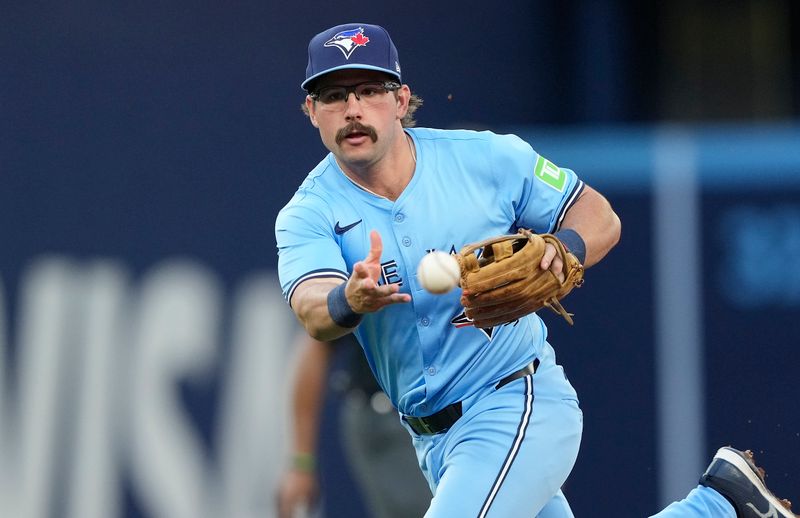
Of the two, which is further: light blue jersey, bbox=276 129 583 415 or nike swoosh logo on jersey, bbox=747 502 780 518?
nike swoosh logo on jersey, bbox=747 502 780 518

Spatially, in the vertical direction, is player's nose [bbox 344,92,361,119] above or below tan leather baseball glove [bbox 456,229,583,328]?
above

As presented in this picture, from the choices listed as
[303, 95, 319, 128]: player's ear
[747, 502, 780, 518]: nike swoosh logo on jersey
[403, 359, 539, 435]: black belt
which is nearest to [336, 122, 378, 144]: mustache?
[303, 95, 319, 128]: player's ear

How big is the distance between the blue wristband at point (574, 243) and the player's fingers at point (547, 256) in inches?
5.2

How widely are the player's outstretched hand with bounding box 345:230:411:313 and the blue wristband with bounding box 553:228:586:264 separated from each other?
2.11 feet

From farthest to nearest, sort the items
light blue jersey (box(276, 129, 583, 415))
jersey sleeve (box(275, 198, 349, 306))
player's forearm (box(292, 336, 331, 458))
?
player's forearm (box(292, 336, 331, 458)) → light blue jersey (box(276, 129, 583, 415)) → jersey sleeve (box(275, 198, 349, 306))

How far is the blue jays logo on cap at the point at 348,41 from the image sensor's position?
455 centimetres

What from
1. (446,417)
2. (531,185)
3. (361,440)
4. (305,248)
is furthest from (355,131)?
(361,440)

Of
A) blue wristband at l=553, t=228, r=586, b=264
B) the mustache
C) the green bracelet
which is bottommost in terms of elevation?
the green bracelet

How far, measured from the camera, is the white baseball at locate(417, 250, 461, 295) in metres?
3.99

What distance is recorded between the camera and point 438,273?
3.99m

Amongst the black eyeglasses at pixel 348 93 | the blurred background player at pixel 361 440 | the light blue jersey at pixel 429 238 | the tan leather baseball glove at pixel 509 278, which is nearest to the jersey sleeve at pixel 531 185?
the light blue jersey at pixel 429 238

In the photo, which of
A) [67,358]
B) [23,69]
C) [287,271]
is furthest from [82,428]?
[287,271]

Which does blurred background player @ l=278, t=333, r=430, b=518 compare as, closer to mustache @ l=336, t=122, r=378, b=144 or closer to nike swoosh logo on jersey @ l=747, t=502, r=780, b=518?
nike swoosh logo on jersey @ l=747, t=502, r=780, b=518

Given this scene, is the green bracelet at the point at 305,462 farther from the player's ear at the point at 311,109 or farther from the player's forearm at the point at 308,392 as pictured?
the player's ear at the point at 311,109
